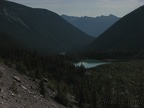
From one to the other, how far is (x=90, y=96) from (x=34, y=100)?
15854 millimetres

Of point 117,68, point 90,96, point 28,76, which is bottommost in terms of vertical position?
point 117,68

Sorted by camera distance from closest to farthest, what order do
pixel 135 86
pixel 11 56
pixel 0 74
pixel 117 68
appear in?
pixel 0 74
pixel 11 56
pixel 135 86
pixel 117 68

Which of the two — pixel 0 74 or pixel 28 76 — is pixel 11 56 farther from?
pixel 0 74

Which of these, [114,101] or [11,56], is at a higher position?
[11,56]

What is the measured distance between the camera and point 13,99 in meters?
23.8

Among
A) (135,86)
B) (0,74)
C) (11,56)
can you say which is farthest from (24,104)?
(135,86)

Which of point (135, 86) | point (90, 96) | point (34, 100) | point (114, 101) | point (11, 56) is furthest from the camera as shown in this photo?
point (135, 86)

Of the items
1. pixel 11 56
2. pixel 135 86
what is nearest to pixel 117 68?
pixel 135 86

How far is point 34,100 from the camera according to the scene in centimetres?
2716

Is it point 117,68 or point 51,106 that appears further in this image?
point 117,68

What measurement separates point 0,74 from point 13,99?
706 cm

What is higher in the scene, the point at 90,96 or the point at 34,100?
the point at 34,100

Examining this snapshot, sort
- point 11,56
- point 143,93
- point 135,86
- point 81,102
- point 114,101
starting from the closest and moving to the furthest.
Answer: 1. point 81,102
2. point 114,101
3. point 11,56
4. point 143,93
5. point 135,86

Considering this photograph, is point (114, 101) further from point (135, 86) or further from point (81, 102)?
point (135, 86)
